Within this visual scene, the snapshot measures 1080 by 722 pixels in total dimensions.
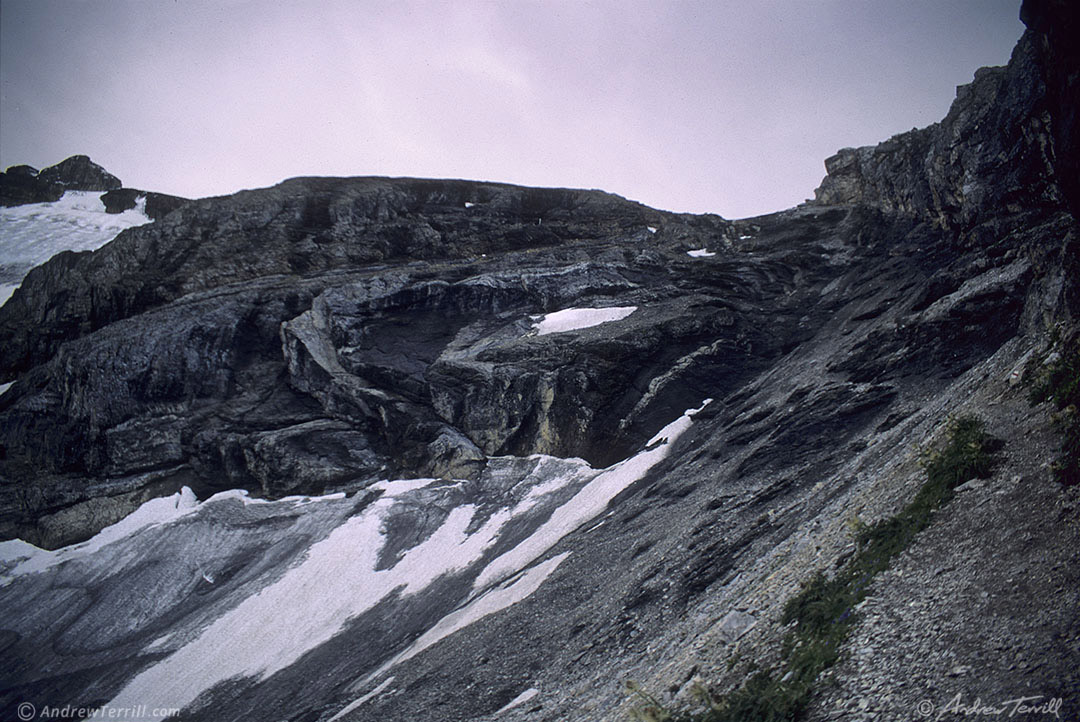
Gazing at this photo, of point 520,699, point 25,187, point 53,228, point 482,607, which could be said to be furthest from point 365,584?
point 25,187

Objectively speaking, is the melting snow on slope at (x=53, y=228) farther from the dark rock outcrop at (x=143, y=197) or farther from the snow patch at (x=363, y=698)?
the snow patch at (x=363, y=698)

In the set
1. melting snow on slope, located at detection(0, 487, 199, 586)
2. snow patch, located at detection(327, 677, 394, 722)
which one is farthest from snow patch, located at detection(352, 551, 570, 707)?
melting snow on slope, located at detection(0, 487, 199, 586)

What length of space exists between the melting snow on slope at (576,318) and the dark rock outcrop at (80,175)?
81809 millimetres

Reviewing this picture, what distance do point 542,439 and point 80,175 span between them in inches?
3612

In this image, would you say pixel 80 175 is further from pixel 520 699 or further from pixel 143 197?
pixel 520 699

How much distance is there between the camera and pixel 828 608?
28.6 feet

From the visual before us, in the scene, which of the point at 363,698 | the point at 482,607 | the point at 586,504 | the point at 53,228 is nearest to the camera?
the point at 363,698

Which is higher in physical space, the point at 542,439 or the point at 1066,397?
the point at 1066,397

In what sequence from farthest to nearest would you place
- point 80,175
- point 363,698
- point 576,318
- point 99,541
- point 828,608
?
point 80,175 < point 576,318 < point 99,541 < point 363,698 < point 828,608

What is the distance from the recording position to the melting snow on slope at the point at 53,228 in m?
65.3

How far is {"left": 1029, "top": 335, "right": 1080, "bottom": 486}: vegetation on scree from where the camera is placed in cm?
851

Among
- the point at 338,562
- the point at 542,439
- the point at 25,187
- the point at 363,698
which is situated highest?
the point at 25,187

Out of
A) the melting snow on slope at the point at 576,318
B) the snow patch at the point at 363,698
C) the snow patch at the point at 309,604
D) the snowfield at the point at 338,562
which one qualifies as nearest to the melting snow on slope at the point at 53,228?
the snowfield at the point at 338,562

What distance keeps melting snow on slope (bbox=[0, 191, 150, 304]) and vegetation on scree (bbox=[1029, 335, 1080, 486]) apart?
82.9 meters
